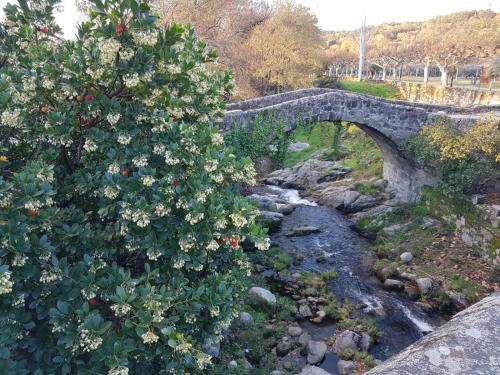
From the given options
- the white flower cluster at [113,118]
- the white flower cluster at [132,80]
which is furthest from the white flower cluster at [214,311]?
the white flower cluster at [132,80]

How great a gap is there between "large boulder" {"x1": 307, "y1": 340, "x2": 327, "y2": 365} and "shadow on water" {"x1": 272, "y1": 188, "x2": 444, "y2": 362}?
0.27m

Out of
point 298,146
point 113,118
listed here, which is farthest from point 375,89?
point 113,118

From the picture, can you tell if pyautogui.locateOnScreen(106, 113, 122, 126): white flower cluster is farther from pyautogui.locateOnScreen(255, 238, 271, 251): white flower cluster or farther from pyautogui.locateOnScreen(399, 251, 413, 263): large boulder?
pyautogui.locateOnScreen(399, 251, 413, 263): large boulder

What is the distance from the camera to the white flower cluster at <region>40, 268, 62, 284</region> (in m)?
4.43

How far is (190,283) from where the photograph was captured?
19.7ft

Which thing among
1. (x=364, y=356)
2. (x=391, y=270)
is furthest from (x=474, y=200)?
(x=364, y=356)

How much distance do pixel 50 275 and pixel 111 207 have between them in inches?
46.4

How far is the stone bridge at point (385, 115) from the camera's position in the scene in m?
17.2

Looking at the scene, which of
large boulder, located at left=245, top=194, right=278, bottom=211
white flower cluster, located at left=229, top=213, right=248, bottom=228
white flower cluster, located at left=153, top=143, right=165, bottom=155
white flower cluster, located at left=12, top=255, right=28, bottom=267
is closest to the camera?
white flower cluster, located at left=12, top=255, right=28, bottom=267

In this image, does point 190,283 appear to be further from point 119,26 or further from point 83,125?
point 119,26

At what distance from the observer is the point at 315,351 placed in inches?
443

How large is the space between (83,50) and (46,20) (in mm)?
1576

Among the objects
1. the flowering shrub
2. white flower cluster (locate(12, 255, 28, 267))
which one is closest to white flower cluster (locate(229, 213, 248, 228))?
the flowering shrub

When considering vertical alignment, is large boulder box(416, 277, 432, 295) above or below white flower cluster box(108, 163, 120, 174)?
below
